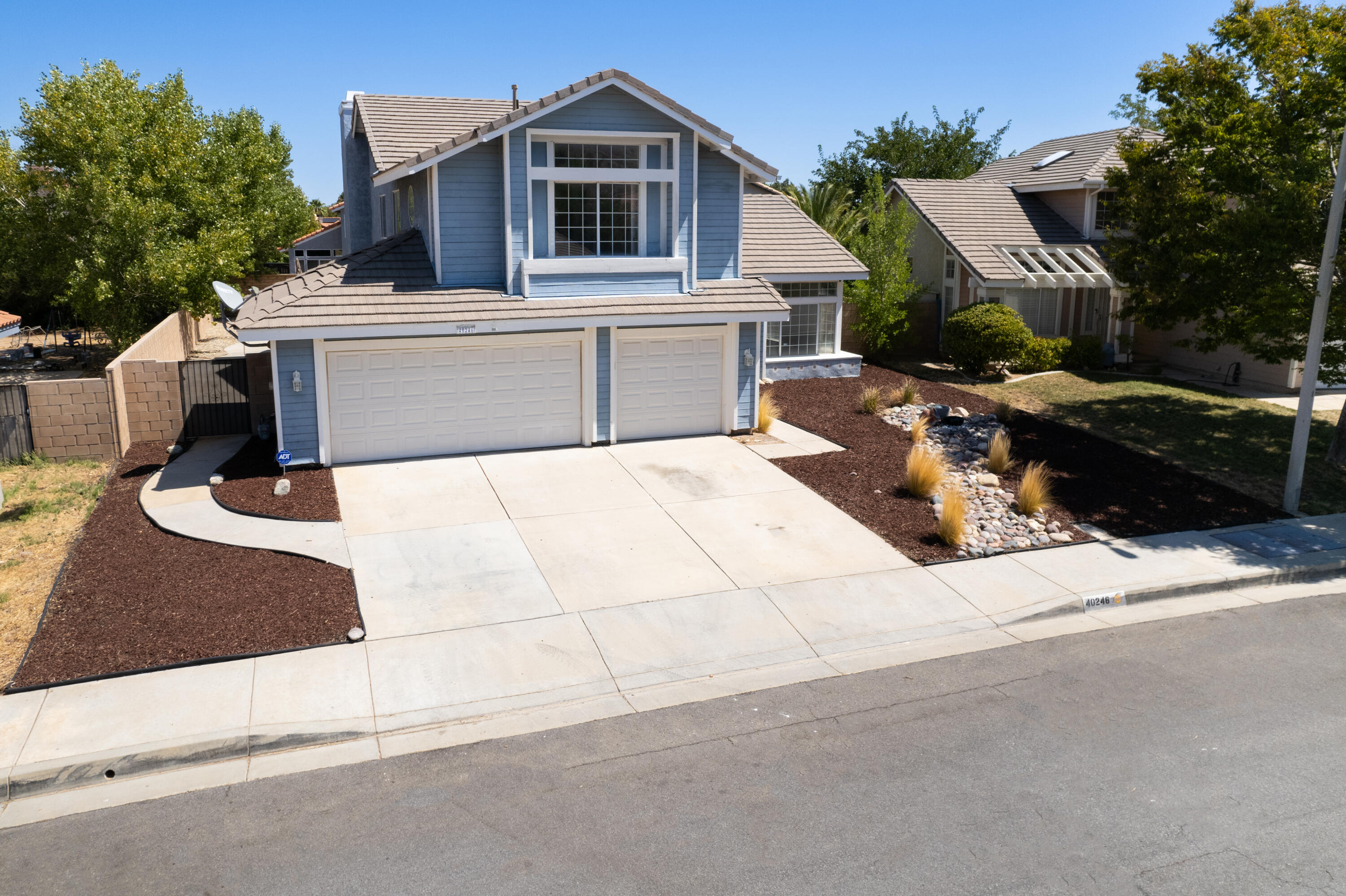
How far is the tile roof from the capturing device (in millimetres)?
19625

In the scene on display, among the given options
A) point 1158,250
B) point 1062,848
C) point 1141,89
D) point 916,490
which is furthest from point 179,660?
point 1141,89

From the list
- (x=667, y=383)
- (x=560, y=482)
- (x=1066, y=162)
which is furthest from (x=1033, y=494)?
(x=1066, y=162)

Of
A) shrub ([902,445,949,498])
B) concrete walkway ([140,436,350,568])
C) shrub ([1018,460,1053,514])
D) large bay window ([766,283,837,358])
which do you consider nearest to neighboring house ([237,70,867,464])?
concrete walkway ([140,436,350,568])

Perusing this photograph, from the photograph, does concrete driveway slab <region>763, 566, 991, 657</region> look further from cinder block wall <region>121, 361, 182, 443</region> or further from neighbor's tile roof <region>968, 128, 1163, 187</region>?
neighbor's tile roof <region>968, 128, 1163, 187</region>

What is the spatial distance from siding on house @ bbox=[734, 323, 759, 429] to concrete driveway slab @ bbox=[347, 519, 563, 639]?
252 inches

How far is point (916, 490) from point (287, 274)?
55.5 m

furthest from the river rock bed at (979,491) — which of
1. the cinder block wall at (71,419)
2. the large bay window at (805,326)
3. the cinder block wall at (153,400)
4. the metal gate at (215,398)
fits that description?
the cinder block wall at (71,419)

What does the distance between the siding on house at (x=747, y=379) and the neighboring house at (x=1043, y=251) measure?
981 centimetres

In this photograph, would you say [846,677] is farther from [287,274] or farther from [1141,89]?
[287,274]

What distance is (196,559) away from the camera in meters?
11.5

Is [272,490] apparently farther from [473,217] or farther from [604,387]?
[604,387]

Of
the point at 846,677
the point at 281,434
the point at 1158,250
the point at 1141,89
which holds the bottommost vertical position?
the point at 846,677

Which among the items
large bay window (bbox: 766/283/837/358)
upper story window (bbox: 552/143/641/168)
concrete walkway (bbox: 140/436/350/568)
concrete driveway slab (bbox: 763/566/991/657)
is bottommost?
concrete driveway slab (bbox: 763/566/991/657)

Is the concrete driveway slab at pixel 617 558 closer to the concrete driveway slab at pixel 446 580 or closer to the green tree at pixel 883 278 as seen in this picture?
the concrete driveway slab at pixel 446 580
